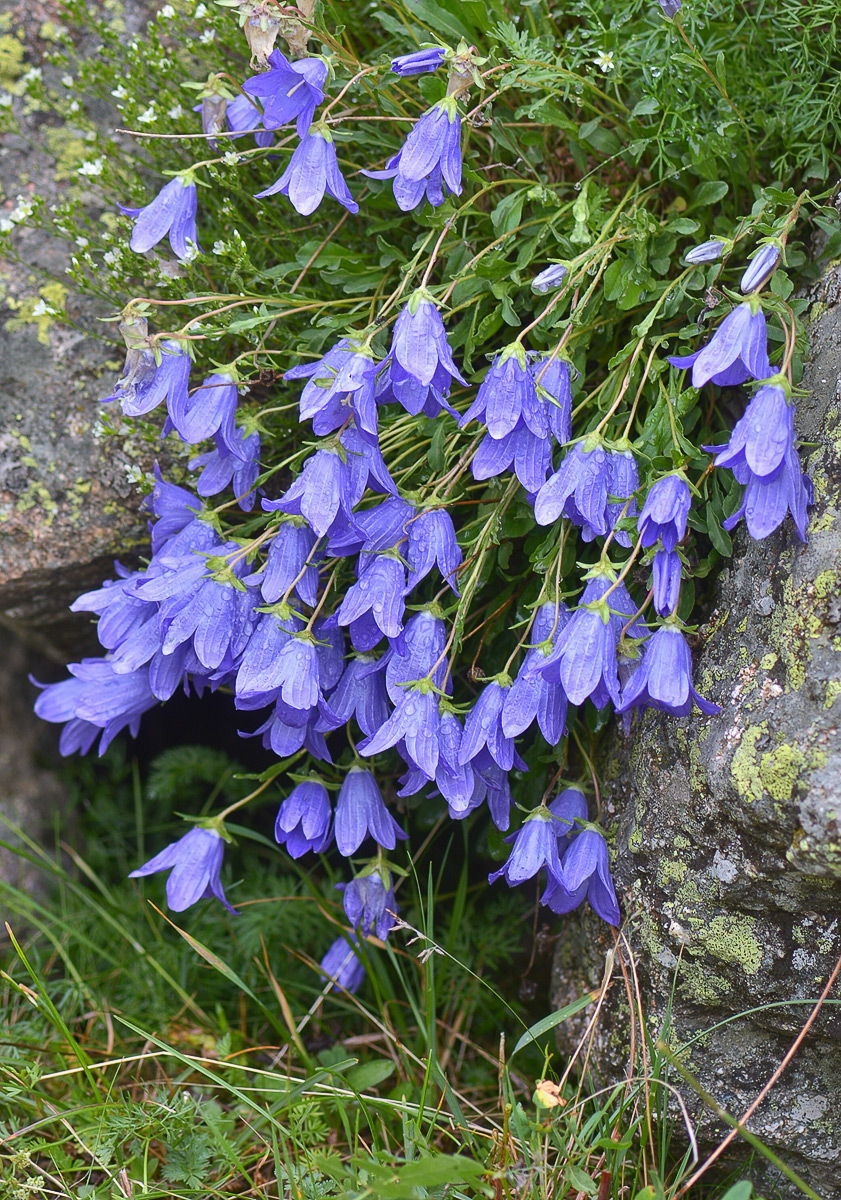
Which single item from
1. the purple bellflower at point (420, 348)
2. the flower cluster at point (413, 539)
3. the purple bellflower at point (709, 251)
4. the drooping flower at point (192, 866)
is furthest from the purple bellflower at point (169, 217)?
the drooping flower at point (192, 866)

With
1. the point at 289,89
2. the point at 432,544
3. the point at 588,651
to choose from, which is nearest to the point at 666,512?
the point at 588,651

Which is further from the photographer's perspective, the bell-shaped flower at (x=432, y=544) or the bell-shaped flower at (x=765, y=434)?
the bell-shaped flower at (x=432, y=544)

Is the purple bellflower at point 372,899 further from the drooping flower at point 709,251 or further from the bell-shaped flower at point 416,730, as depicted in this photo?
the drooping flower at point 709,251

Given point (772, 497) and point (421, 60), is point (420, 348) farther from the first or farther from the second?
point (772, 497)

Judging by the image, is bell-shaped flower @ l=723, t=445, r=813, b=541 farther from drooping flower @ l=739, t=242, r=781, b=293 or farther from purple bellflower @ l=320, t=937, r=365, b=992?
purple bellflower @ l=320, t=937, r=365, b=992

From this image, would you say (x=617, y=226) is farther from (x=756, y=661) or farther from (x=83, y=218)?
(x=83, y=218)

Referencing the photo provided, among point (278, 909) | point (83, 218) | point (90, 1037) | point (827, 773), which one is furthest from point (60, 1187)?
point (83, 218)
